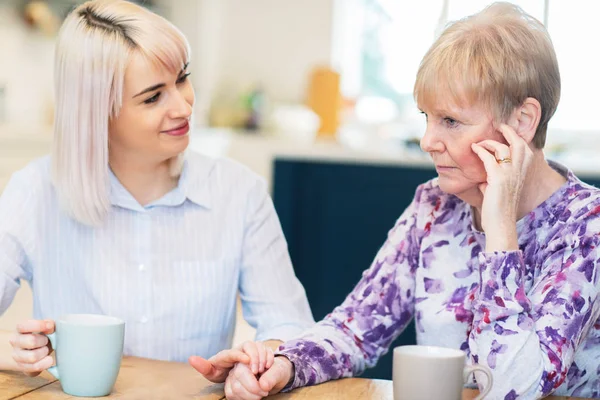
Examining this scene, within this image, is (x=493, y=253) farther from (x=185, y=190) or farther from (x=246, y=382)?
(x=185, y=190)

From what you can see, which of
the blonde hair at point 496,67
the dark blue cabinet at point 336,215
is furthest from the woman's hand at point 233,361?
the dark blue cabinet at point 336,215

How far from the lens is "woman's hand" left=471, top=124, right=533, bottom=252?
1.30 meters

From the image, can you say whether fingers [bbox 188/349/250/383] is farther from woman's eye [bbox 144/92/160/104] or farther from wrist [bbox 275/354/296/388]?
woman's eye [bbox 144/92/160/104]

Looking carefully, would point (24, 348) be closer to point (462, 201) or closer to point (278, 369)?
point (278, 369)

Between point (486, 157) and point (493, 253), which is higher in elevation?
point (486, 157)

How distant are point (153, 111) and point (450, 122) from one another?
592 mm

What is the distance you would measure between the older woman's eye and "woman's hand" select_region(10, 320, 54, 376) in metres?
0.66

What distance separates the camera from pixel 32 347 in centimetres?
125

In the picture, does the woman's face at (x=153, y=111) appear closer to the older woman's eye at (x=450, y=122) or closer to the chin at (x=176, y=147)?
the chin at (x=176, y=147)

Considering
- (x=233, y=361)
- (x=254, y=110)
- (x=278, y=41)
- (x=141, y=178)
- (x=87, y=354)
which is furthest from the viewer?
(x=278, y=41)

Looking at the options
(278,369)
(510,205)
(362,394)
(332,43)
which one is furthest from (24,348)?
(332,43)

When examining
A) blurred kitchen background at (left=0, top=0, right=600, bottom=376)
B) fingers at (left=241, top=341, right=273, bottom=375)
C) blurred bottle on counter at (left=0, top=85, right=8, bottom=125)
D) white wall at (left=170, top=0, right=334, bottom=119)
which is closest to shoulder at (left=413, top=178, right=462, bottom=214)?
fingers at (left=241, top=341, right=273, bottom=375)

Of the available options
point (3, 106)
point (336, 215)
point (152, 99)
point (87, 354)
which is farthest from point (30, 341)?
point (3, 106)

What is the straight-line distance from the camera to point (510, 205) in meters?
1.32
